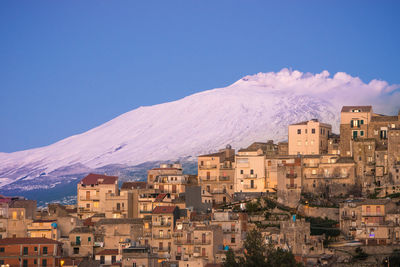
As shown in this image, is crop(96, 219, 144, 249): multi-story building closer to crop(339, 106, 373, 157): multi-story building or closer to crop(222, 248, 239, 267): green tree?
crop(222, 248, 239, 267): green tree

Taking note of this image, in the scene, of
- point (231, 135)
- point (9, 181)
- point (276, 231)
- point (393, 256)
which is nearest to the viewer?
point (393, 256)

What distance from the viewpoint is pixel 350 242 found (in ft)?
217

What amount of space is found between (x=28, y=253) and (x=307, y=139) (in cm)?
2916

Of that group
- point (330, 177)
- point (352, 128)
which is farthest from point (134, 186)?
point (352, 128)

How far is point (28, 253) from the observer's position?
216 ft

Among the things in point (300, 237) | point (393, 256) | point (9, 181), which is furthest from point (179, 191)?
point (9, 181)

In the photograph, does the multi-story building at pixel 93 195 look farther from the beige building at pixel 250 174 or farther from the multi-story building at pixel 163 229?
the multi-story building at pixel 163 229

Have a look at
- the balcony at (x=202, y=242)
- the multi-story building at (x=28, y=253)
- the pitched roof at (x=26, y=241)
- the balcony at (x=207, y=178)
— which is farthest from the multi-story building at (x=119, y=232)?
the balcony at (x=207, y=178)

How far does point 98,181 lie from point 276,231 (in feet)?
71.5

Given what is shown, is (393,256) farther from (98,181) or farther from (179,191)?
(98,181)

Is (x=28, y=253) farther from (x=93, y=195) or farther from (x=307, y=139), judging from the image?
(x=307, y=139)

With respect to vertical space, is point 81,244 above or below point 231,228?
below

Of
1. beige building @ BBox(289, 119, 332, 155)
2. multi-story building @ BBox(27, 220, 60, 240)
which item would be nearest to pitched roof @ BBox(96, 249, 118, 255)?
multi-story building @ BBox(27, 220, 60, 240)

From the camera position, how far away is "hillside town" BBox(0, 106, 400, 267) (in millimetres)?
65500
